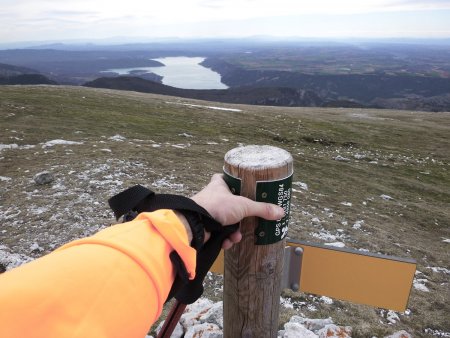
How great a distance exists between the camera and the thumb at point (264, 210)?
7.29 ft

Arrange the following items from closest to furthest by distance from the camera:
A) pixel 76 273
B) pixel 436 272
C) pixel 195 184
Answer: pixel 76 273 < pixel 436 272 < pixel 195 184

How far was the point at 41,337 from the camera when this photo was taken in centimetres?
106

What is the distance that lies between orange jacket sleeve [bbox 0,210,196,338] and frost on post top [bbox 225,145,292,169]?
2.65 feet

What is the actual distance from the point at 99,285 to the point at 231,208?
106 centimetres

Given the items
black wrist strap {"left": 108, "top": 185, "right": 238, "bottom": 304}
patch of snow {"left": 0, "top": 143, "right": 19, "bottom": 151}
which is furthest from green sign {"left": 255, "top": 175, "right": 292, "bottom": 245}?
patch of snow {"left": 0, "top": 143, "right": 19, "bottom": 151}

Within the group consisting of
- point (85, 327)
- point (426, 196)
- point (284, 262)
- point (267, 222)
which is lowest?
point (426, 196)

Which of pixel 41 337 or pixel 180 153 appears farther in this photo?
pixel 180 153

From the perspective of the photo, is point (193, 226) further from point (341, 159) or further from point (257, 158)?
point (341, 159)

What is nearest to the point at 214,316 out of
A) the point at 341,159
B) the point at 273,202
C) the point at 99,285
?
the point at 273,202

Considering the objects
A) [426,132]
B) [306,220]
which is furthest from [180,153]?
[426,132]

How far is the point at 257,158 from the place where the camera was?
92.7 inches

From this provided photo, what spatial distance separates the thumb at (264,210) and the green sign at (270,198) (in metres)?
0.06

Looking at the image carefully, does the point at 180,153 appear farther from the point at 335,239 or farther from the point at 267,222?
the point at 267,222

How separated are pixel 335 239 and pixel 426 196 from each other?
35.6ft
